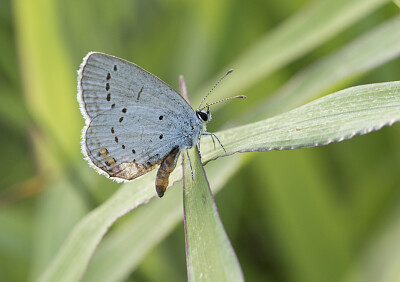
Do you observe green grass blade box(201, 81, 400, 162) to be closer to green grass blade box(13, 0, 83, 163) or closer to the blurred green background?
the blurred green background

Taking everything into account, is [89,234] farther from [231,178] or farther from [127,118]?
[231,178]

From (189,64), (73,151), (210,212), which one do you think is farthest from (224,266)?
(189,64)

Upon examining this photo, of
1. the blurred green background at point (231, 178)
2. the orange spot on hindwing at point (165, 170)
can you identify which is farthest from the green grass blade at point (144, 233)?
the blurred green background at point (231, 178)

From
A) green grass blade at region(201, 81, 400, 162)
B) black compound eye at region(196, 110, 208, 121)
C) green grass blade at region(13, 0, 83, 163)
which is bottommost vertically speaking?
green grass blade at region(201, 81, 400, 162)


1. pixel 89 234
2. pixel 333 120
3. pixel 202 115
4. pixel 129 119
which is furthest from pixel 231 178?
pixel 333 120

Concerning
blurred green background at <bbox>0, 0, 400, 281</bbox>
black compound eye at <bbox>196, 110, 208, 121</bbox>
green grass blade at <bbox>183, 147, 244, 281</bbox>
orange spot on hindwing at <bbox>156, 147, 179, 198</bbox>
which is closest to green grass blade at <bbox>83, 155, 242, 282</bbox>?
orange spot on hindwing at <bbox>156, 147, 179, 198</bbox>

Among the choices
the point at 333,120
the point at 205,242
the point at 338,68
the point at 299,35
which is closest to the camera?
the point at 205,242
